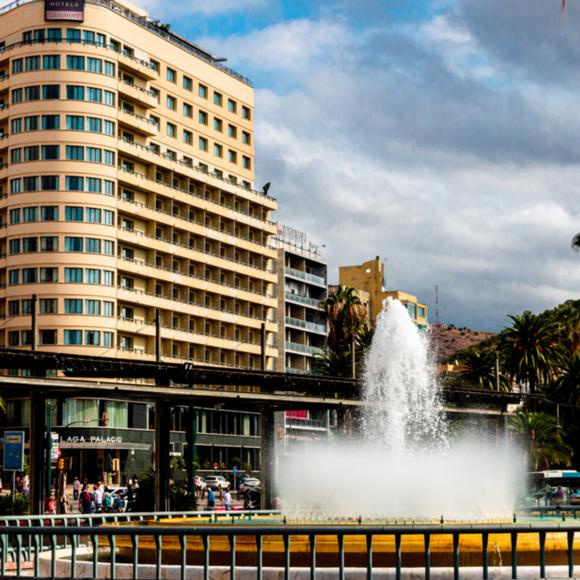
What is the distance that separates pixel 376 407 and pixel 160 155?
5832cm

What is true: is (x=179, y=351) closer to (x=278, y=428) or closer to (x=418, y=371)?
(x=278, y=428)

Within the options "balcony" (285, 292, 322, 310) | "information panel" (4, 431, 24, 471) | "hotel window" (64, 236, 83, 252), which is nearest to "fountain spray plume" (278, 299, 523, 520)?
"information panel" (4, 431, 24, 471)

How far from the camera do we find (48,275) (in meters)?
84.9

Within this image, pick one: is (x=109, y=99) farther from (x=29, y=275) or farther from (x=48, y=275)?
(x=29, y=275)

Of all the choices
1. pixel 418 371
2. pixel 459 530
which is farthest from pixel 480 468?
pixel 459 530

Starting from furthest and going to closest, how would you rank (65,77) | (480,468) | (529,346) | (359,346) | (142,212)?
(359,346) → (529,346) → (142,212) → (65,77) → (480,468)

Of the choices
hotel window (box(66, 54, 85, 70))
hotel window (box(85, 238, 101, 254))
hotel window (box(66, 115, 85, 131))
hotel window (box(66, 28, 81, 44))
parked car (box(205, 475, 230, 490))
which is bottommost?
parked car (box(205, 475, 230, 490))

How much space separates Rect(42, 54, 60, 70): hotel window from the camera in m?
85.6

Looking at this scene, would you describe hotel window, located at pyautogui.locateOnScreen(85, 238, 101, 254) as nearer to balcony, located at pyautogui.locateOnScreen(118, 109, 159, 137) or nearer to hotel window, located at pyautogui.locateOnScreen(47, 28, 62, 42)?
balcony, located at pyautogui.locateOnScreen(118, 109, 159, 137)

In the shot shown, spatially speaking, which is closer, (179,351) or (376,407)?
(376,407)

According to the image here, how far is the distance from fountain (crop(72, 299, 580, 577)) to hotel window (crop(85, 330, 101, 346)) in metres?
45.4

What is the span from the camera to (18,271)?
85.9 meters

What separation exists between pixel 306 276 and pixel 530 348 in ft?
79.3

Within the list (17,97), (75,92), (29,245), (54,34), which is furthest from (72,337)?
(54,34)
